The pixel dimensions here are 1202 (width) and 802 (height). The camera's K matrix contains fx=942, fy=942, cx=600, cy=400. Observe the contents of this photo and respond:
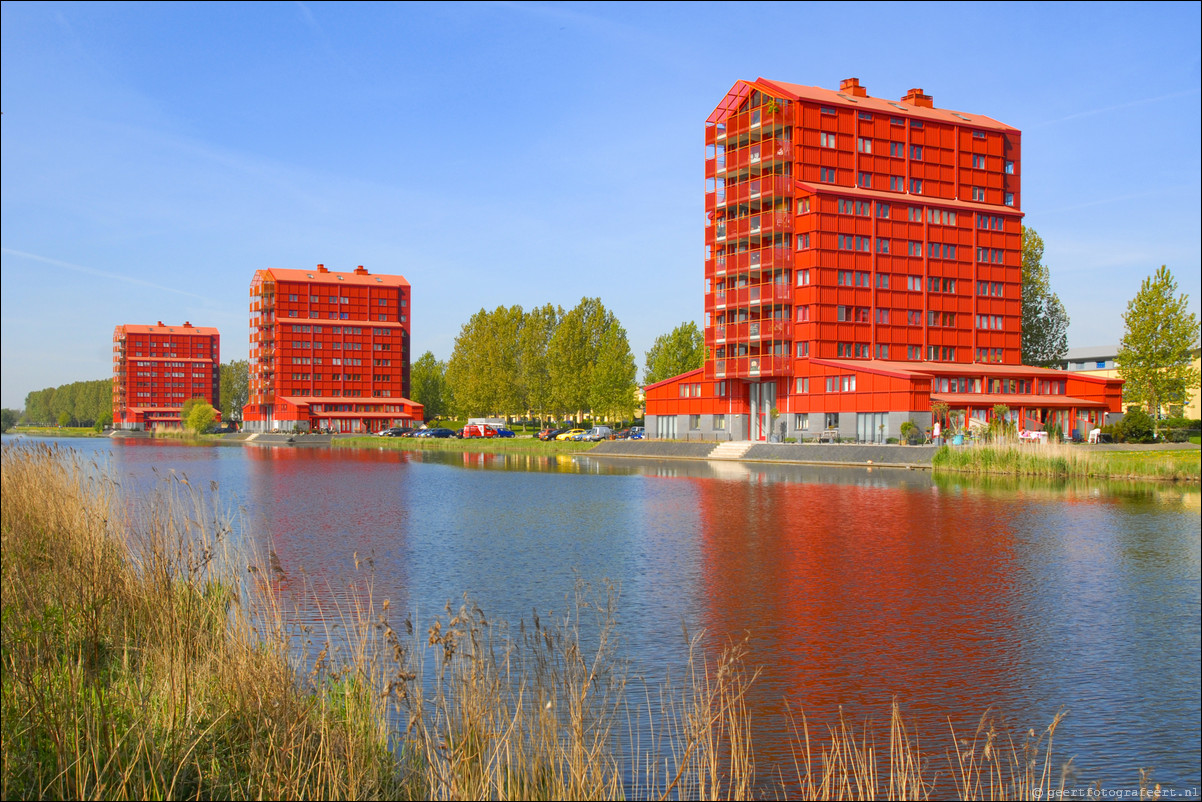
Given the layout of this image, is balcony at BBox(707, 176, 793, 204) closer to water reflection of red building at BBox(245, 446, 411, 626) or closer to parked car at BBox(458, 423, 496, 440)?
parked car at BBox(458, 423, 496, 440)

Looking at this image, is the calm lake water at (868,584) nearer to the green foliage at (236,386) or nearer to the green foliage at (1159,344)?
the green foliage at (1159,344)

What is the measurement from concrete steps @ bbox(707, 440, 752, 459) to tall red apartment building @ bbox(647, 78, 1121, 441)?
4.27 metres

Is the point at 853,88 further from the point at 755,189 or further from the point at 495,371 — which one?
the point at 495,371

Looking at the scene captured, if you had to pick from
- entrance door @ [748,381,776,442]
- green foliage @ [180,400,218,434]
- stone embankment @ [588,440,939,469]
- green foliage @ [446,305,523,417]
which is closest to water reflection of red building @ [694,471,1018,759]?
stone embankment @ [588,440,939,469]

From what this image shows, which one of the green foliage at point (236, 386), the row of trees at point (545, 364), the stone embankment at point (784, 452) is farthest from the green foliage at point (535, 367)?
the green foliage at point (236, 386)

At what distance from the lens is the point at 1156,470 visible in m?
39.9

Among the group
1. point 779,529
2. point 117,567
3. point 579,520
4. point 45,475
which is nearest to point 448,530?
point 579,520

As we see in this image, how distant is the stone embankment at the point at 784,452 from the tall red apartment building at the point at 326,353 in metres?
74.3

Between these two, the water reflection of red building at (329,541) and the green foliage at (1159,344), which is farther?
the green foliage at (1159,344)

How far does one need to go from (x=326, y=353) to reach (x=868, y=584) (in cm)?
13969

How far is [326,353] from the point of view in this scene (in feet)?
487

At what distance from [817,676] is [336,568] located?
34.6 ft

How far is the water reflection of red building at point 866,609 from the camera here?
10.9 meters

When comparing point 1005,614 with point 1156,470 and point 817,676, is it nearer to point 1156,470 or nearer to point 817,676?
point 817,676
